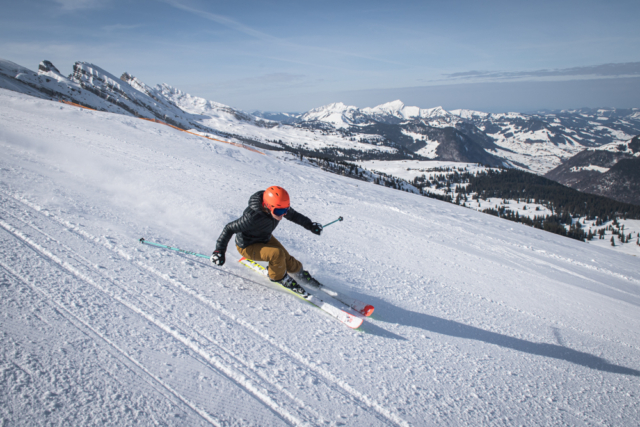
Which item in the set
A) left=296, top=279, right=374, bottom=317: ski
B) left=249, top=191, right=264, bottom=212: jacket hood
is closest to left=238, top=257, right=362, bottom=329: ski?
left=296, top=279, right=374, bottom=317: ski

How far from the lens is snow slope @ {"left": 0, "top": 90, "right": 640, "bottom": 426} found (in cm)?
294

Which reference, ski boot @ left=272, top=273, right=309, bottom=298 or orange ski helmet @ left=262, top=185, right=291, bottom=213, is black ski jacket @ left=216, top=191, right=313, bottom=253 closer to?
orange ski helmet @ left=262, top=185, right=291, bottom=213

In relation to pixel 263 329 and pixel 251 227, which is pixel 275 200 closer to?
pixel 251 227

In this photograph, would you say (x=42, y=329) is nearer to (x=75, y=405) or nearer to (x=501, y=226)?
(x=75, y=405)

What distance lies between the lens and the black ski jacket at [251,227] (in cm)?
520

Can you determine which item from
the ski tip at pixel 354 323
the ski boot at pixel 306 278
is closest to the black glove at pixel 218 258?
the ski boot at pixel 306 278

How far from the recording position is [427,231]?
1177 centimetres

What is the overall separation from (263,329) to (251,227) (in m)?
1.84

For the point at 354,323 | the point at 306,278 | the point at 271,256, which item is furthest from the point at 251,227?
the point at 354,323

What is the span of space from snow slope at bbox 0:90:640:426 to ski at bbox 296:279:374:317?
20 centimetres

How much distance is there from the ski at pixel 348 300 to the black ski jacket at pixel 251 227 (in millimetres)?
1339

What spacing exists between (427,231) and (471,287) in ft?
15.3

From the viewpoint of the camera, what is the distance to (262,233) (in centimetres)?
546

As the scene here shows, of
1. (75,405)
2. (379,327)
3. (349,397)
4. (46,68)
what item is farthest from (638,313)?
(46,68)
